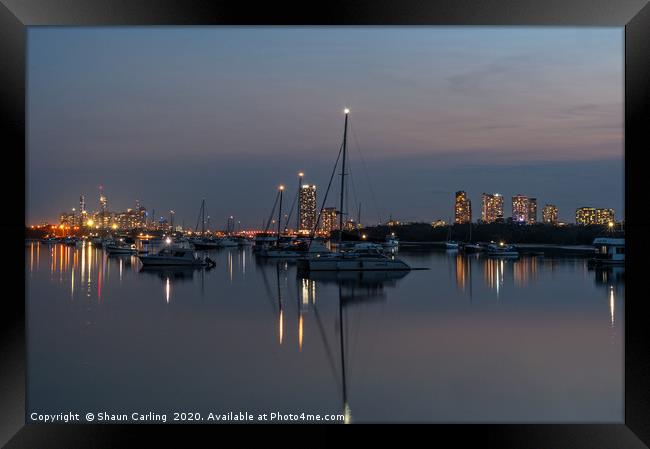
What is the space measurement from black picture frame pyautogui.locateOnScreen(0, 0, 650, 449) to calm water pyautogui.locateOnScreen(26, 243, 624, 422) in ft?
6.54

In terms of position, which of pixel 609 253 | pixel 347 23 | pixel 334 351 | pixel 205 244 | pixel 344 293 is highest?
pixel 347 23

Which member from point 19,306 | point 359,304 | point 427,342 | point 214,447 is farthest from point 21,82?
point 359,304

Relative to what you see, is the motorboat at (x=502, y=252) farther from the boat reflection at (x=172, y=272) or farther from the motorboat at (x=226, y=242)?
the motorboat at (x=226, y=242)

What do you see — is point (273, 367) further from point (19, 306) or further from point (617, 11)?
point (617, 11)

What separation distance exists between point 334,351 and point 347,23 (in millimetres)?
5585

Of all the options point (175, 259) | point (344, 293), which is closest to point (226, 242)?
point (175, 259)

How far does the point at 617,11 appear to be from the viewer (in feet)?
13.9

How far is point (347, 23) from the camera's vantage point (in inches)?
173

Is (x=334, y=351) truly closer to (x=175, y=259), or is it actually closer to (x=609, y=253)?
(x=175, y=259)

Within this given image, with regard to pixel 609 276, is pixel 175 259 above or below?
above

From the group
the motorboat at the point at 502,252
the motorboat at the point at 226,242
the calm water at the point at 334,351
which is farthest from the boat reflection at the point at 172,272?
the motorboat at the point at 226,242

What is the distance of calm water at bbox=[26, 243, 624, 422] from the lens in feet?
20.8

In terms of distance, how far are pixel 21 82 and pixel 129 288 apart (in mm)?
14629

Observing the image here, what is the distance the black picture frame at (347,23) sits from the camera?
153 inches
